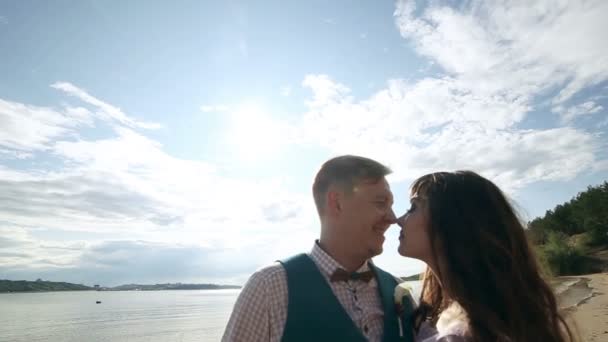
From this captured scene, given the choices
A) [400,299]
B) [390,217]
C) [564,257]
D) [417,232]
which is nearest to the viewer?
[417,232]

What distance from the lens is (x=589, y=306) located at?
901 inches

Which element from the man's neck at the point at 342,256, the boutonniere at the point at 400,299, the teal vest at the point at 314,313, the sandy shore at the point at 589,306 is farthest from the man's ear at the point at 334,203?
the sandy shore at the point at 589,306

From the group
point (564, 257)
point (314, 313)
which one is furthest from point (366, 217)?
point (564, 257)

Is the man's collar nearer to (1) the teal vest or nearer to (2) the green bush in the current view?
(1) the teal vest

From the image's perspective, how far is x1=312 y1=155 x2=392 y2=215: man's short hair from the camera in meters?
3.55

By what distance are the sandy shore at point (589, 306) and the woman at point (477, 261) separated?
6802 mm

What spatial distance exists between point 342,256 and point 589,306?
1012 inches

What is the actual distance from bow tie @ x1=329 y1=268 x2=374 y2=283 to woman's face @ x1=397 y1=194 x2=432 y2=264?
372 millimetres

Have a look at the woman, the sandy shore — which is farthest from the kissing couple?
the sandy shore

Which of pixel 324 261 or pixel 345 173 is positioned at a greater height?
pixel 345 173

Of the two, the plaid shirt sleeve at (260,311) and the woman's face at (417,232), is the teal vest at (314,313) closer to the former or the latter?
the plaid shirt sleeve at (260,311)

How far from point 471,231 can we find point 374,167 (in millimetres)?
1013

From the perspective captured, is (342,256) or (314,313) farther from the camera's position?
(342,256)

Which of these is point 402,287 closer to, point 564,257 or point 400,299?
point 400,299
